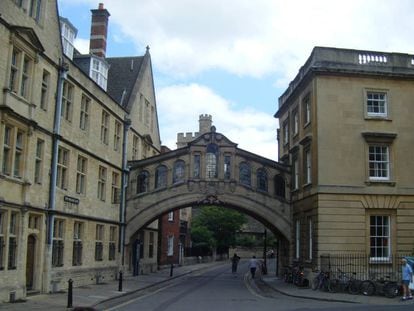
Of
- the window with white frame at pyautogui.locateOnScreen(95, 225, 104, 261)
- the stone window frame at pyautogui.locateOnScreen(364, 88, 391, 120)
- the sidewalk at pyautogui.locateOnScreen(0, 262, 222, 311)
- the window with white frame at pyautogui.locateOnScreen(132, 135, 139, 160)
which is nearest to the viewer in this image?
the sidewalk at pyautogui.locateOnScreen(0, 262, 222, 311)

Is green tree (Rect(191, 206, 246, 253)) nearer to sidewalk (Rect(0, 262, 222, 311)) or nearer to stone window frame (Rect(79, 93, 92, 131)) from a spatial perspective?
sidewalk (Rect(0, 262, 222, 311))

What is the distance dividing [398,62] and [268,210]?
36.9 ft

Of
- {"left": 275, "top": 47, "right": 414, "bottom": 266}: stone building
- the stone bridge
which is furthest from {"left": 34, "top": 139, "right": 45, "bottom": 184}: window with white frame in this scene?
{"left": 275, "top": 47, "right": 414, "bottom": 266}: stone building

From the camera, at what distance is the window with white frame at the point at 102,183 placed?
29.8 meters

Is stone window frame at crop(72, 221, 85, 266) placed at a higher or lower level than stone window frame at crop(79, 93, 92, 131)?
lower

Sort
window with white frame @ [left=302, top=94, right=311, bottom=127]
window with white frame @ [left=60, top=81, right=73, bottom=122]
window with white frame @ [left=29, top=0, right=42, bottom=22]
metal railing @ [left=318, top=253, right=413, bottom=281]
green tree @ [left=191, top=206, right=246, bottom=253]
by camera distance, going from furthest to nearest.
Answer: green tree @ [left=191, top=206, right=246, bottom=253]
window with white frame @ [left=302, top=94, right=311, bottom=127]
metal railing @ [left=318, top=253, right=413, bottom=281]
window with white frame @ [left=60, top=81, right=73, bottom=122]
window with white frame @ [left=29, top=0, right=42, bottom=22]

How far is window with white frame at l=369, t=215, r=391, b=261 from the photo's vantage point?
89.8 ft

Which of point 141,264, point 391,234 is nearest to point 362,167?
point 391,234

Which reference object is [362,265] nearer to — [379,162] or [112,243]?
[379,162]

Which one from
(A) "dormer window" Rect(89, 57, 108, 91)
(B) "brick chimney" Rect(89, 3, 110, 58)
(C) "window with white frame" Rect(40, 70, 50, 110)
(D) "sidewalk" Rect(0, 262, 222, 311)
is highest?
(B) "brick chimney" Rect(89, 3, 110, 58)

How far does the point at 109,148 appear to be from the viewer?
3108cm

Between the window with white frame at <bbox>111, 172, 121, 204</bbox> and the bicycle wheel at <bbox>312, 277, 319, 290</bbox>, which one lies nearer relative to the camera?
the bicycle wheel at <bbox>312, 277, 319, 290</bbox>

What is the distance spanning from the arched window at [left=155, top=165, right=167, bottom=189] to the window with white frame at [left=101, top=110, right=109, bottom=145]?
4.86 meters

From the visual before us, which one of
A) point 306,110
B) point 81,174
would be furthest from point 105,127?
point 306,110
